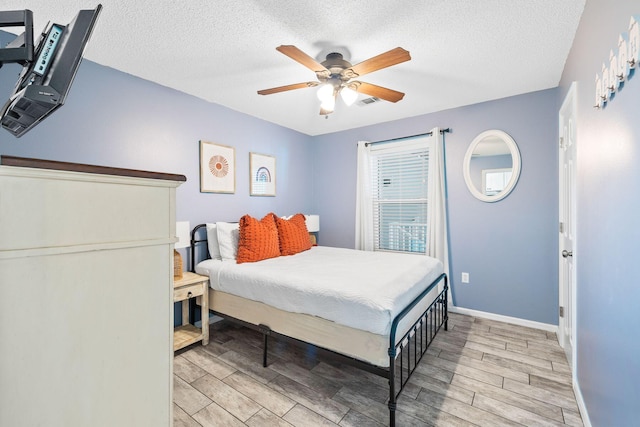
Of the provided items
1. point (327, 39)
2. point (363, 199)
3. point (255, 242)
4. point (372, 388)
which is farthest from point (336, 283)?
point (363, 199)

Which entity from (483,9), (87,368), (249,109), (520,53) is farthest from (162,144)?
(520,53)

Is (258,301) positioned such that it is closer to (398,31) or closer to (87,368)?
(87,368)

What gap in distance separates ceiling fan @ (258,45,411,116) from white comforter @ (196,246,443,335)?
145 cm

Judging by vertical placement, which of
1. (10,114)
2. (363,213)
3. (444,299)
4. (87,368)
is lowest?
(444,299)

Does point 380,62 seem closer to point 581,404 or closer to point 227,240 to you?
point 227,240

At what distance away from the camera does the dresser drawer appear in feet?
8.08

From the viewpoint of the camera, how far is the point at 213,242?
10.2 ft

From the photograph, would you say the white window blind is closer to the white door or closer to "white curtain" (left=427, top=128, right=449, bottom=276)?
"white curtain" (left=427, top=128, right=449, bottom=276)

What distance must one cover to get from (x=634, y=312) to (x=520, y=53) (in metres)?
2.11

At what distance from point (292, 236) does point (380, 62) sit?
2.11m

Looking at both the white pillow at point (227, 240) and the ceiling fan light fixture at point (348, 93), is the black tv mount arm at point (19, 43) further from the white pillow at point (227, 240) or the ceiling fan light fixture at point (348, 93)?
the white pillow at point (227, 240)

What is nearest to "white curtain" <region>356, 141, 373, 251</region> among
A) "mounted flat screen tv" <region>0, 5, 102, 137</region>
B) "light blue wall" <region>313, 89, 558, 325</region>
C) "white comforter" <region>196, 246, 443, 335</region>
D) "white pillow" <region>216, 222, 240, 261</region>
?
"light blue wall" <region>313, 89, 558, 325</region>

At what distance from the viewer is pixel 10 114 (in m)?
0.78

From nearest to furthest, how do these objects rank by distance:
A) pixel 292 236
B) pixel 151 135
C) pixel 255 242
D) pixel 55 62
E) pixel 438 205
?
pixel 55 62
pixel 151 135
pixel 255 242
pixel 292 236
pixel 438 205
